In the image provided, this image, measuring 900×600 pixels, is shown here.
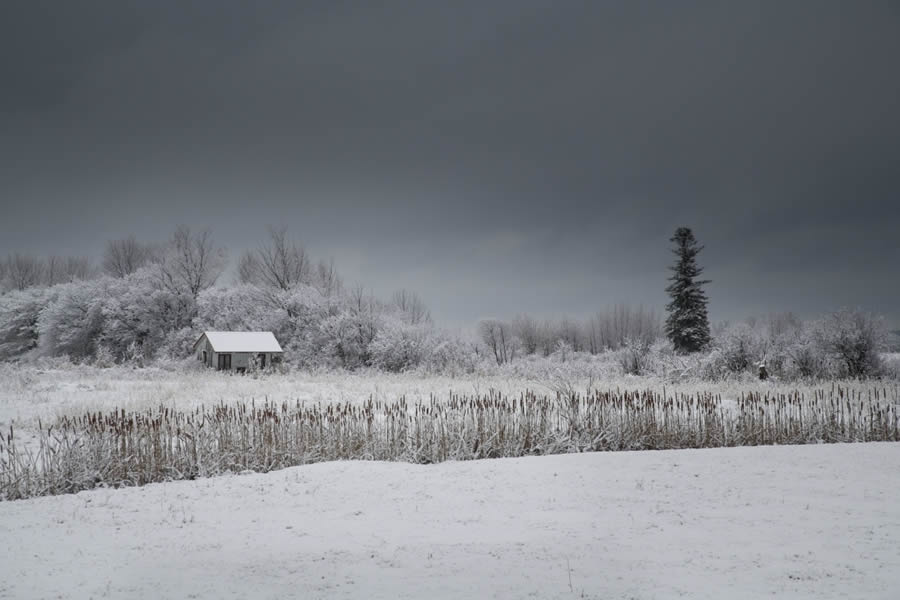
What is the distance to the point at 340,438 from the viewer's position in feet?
31.9

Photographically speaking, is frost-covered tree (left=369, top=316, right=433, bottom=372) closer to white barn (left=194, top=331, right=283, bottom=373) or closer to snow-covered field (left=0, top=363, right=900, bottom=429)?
white barn (left=194, top=331, right=283, bottom=373)

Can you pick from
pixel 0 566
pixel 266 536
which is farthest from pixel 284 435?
pixel 0 566

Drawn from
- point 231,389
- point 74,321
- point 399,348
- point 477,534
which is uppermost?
point 74,321

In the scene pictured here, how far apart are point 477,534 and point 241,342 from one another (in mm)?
28495

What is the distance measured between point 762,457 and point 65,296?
43.0m

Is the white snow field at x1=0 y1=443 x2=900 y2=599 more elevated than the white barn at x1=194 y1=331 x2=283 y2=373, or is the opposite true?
the white barn at x1=194 y1=331 x2=283 y2=373

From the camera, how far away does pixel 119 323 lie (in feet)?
126

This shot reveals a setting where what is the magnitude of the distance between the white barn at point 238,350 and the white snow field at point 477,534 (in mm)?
23841

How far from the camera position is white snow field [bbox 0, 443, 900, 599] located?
434 cm

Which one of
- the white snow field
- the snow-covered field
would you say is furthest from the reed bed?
the snow-covered field

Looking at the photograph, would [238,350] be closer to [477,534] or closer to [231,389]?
[231,389]

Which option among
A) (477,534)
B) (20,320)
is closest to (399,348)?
(477,534)

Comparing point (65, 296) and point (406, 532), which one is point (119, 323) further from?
point (406, 532)

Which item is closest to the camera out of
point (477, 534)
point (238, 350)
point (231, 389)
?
point (477, 534)
